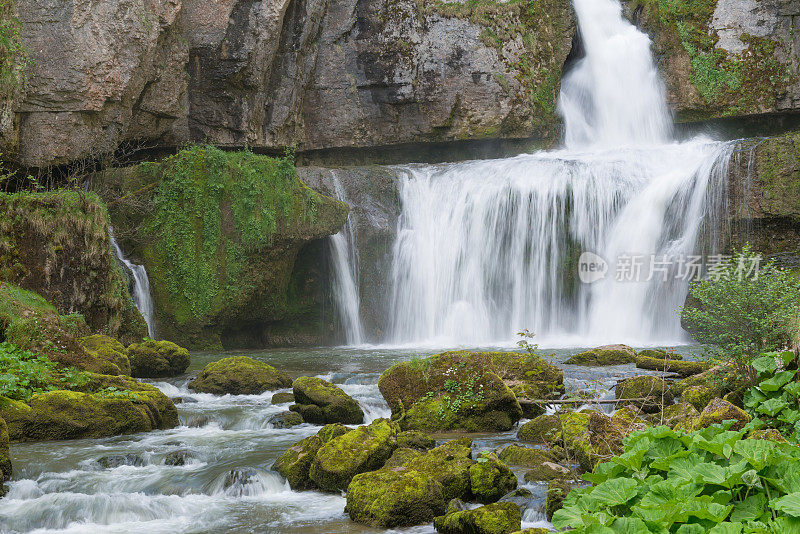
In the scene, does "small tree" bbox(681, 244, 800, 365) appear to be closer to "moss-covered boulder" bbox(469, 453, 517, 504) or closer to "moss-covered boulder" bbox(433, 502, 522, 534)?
"moss-covered boulder" bbox(469, 453, 517, 504)

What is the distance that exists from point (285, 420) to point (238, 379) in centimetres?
233

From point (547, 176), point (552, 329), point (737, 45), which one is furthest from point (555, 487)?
point (737, 45)

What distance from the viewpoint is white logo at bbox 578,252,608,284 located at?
59.9 feet

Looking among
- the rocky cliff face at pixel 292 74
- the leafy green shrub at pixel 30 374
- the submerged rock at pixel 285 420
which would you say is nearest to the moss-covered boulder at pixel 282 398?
the submerged rock at pixel 285 420

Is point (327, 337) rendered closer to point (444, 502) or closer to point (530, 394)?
point (530, 394)

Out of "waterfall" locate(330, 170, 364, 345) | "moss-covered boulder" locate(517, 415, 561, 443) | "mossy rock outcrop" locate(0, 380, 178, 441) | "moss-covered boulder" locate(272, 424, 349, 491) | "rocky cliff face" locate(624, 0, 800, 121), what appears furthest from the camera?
"rocky cliff face" locate(624, 0, 800, 121)

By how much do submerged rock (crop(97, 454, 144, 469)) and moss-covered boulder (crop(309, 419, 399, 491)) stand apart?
1.82 metres

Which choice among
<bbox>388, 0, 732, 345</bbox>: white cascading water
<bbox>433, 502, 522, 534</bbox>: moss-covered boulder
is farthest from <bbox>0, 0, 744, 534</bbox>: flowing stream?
<bbox>433, 502, 522, 534</bbox>: moss-covered boulder

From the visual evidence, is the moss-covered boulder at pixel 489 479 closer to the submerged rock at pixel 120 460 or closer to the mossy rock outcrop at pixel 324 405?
the mossy rock outcrop at pixel 324 405

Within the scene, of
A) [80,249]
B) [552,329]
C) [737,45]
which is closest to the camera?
[80,249]

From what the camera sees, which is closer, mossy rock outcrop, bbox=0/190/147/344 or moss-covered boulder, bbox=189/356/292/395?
moss-covered boulder, bbox=189/356/292/395

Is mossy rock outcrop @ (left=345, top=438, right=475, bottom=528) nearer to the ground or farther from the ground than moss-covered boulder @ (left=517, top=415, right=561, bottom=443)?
farther from the ground

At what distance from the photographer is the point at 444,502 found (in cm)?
582

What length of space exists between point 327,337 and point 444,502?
1343cm
